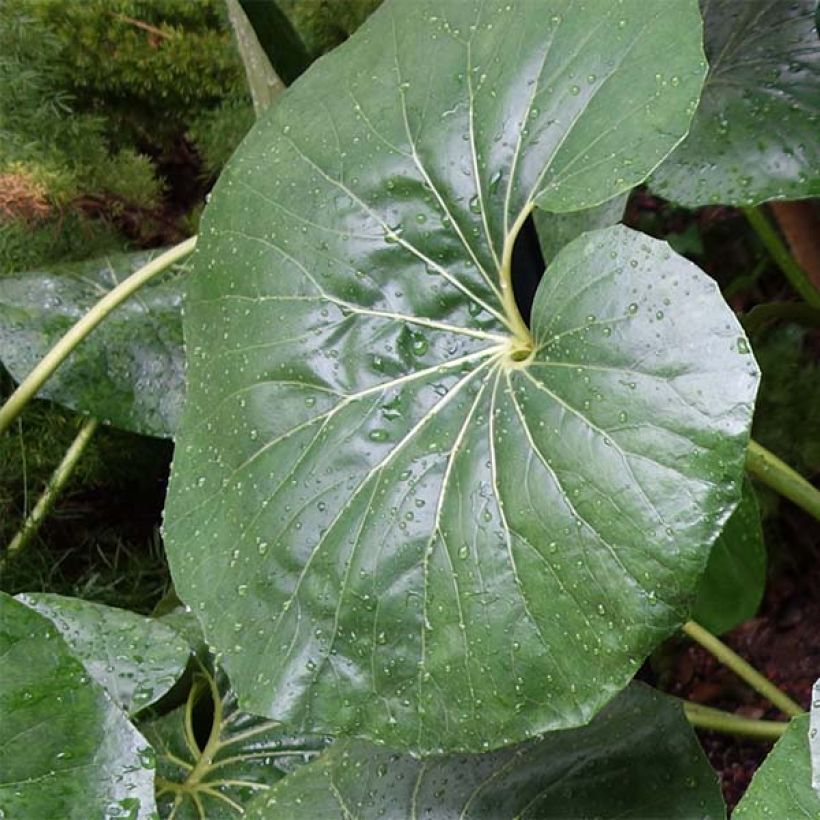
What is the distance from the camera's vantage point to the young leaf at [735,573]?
1.24 m

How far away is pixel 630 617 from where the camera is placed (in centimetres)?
75

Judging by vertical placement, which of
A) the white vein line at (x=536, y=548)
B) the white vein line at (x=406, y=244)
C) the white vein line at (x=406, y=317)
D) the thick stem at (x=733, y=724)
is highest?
the white vein line at (x=406, y=244)

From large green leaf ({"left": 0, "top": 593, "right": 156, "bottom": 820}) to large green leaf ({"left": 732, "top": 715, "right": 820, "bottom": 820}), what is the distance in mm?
474

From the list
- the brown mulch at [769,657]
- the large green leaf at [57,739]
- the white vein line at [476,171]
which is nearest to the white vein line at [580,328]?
the white vein line at [476,171]

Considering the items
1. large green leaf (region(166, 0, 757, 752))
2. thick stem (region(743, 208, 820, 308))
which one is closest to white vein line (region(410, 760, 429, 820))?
large green leaf (region(166, 0, 757, 752))

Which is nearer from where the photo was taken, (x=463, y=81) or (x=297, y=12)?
(x=463, y=81)

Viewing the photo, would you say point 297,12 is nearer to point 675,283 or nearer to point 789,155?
point 789,155

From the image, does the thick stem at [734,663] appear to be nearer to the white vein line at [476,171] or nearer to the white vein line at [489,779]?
the white vein line at [489,779]

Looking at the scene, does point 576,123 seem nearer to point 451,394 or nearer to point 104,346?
point 451,394

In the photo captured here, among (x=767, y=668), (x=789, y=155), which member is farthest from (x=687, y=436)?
(x=767, y=668)

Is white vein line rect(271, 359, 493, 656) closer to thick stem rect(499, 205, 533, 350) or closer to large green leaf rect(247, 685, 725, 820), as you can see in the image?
thick stem rect(499, 205, 533, 350)

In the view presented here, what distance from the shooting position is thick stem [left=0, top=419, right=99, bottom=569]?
142 centimetres

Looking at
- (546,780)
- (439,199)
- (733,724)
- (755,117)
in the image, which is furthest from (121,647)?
(755,117)

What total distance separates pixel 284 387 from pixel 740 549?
64 centimetres
